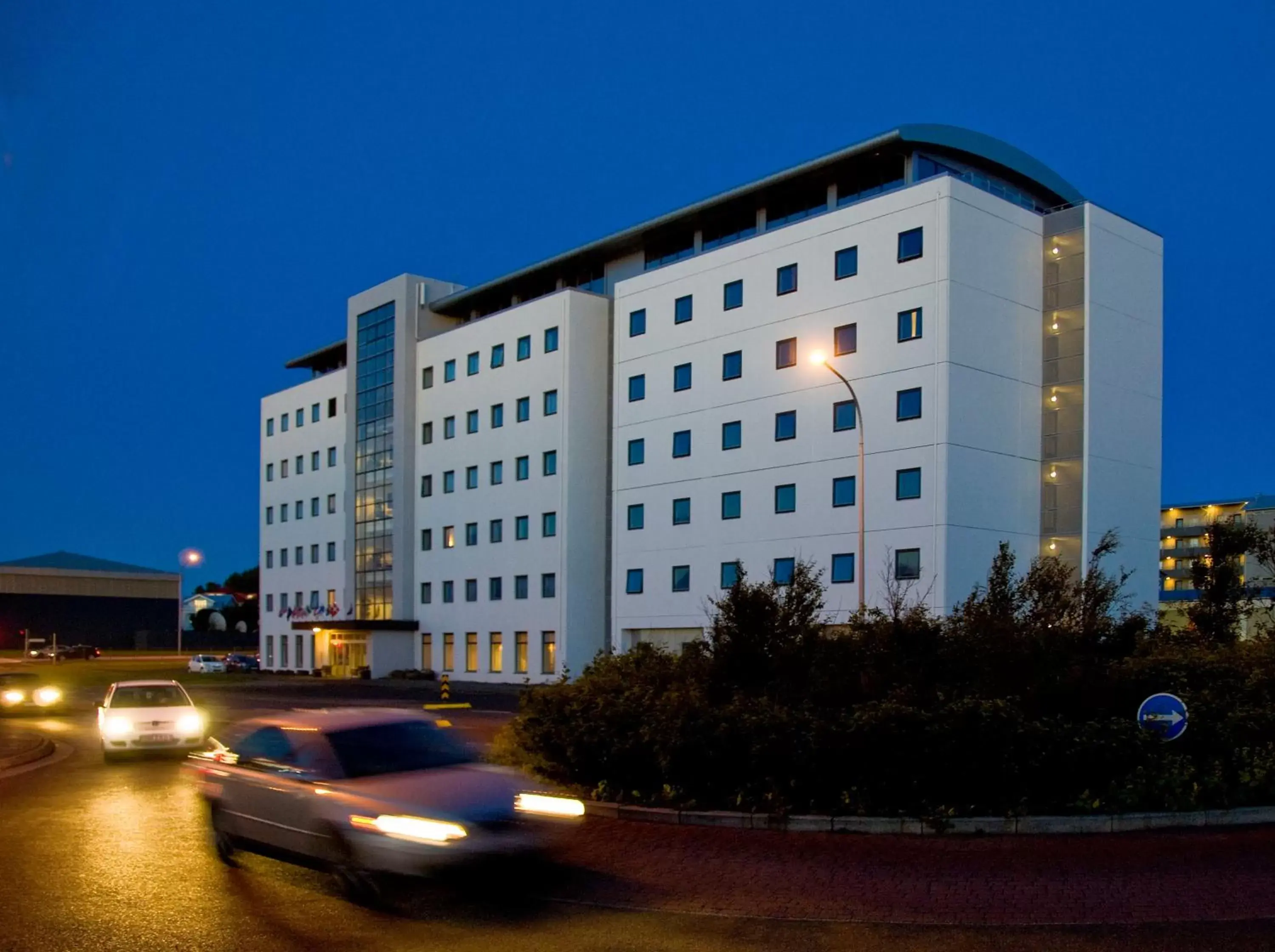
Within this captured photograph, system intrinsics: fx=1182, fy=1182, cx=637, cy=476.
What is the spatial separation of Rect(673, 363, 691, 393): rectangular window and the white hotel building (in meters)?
0.10

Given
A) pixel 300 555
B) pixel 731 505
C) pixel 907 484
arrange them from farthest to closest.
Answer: pixel 300 555 → pixel 731 505 → pixel 907 484

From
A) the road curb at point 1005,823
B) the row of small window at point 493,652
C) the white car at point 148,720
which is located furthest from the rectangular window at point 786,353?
the road curb at point 1005,823

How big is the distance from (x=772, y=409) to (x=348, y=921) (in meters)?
37.3

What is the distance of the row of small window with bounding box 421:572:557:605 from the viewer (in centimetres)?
5409

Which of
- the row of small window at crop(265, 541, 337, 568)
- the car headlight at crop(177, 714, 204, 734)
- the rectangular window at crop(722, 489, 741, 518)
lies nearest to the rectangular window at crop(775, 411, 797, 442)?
the rectangular window at crop(722, 489, 741, 518)

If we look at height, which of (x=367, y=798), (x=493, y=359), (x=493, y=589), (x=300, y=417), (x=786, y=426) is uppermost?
(x=493, y=359)

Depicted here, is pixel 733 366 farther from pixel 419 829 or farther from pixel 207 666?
pixel 207 666

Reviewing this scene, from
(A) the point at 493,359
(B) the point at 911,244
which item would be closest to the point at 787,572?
(B) the point at 911,244

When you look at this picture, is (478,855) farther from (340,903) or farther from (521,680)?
(521,680)

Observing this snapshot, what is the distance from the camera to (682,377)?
48812mm

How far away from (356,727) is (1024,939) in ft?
17.9

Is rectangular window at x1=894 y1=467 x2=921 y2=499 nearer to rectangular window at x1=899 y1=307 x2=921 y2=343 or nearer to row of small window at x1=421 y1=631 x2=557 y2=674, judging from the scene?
rectangular window at x1=899 y1=307 x2=921 y2=343

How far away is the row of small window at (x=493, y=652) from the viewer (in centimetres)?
5381

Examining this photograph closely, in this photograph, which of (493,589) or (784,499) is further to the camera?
(493,589)
